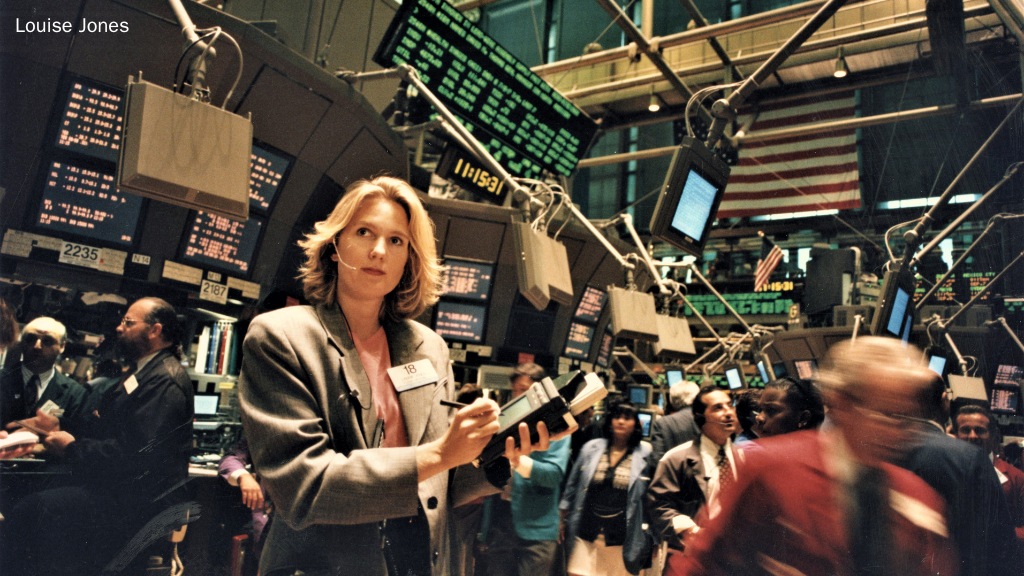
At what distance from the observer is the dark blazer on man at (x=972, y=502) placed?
1.99 metres

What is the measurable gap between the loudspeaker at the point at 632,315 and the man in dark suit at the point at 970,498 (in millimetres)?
3729

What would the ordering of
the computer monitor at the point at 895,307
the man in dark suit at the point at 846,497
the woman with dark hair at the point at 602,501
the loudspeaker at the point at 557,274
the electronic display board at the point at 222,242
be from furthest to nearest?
the electronic display board at the point at 222,242 < the loudspeaker at the point at 557,274 < the woman with dark hair at the point at 602,501 < the computer monitor at the point at 895,307 < the man in dark suit at the point at 846,497


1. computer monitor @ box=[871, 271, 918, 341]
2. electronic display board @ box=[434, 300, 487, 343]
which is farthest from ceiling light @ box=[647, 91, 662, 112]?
computer monitor @ box=[871, 271, 918, 341]

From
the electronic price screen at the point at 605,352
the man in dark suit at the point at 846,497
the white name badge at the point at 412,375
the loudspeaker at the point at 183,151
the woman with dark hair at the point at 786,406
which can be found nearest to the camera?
the man in dark suit at the point at 846,497

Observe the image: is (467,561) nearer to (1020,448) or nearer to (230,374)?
(230,374)

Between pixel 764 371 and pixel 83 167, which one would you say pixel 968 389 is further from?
pixel 83 167

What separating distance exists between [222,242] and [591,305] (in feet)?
20.2

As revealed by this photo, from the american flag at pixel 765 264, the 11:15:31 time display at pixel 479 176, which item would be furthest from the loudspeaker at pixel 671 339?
the 11:15:31 time display at pixel 479 176

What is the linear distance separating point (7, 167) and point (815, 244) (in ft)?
16.3

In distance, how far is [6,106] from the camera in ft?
14.3

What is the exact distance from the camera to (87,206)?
4.84m

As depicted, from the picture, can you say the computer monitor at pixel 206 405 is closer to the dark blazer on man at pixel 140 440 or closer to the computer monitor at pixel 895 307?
the dark blazer on man at pixel 140 440

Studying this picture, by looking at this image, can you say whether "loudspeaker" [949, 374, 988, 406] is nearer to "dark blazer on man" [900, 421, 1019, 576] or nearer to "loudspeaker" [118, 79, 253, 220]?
"dark blazer on man" [900, 421, 1019, 576]

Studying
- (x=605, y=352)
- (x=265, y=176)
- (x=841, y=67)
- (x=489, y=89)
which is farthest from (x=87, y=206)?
(x=605, y=352)
